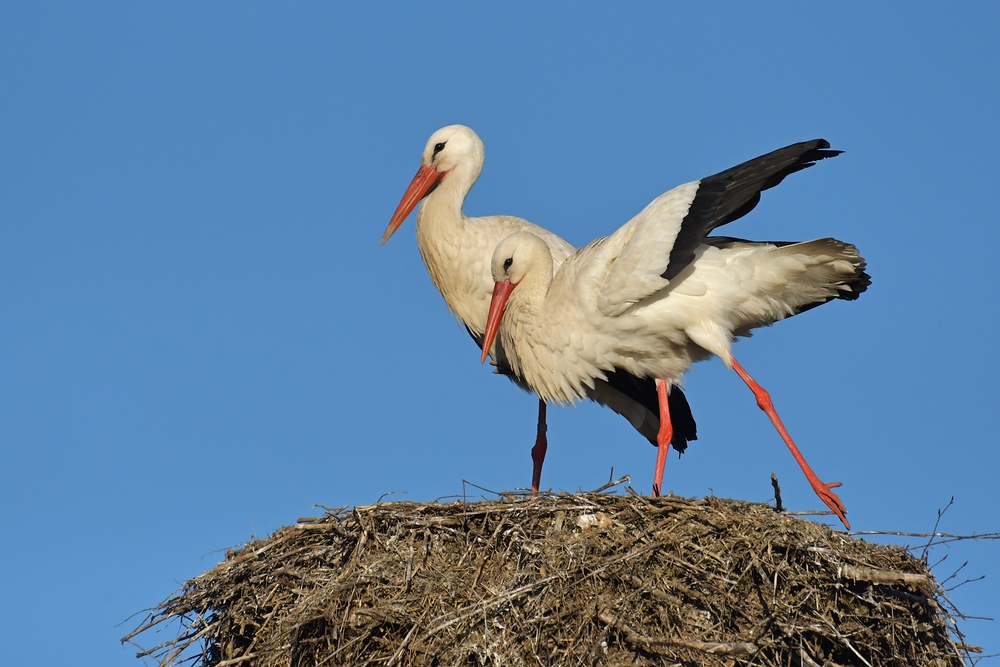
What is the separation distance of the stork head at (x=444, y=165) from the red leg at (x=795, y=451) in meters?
2.06

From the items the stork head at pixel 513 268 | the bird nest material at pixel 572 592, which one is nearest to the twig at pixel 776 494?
the bird nest material at pixel 572 592

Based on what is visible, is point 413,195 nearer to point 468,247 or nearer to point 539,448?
point 468,247

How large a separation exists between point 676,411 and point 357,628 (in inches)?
108

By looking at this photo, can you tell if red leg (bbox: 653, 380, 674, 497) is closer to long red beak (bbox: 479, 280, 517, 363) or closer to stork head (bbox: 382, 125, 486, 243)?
long red beak (bbox: 479, 280, 517, 363)

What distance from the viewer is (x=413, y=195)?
7719 mm

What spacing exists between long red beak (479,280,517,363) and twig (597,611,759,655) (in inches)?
86.4

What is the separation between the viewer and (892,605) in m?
5.30

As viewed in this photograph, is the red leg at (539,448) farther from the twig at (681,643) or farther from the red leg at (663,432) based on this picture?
the twig at (681,643)

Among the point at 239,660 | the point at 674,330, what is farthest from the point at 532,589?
the point at 674,330

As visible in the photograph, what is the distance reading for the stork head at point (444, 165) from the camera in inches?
300

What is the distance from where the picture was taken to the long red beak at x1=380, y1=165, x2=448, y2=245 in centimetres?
771

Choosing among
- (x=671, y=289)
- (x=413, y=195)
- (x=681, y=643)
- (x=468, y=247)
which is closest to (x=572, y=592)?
(x=681, y=643)

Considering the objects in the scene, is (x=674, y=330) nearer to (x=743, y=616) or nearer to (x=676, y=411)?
(x=676, y=411)

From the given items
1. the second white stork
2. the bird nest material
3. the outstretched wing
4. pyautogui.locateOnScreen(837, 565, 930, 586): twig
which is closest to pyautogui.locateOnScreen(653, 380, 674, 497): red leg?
the second white stork
